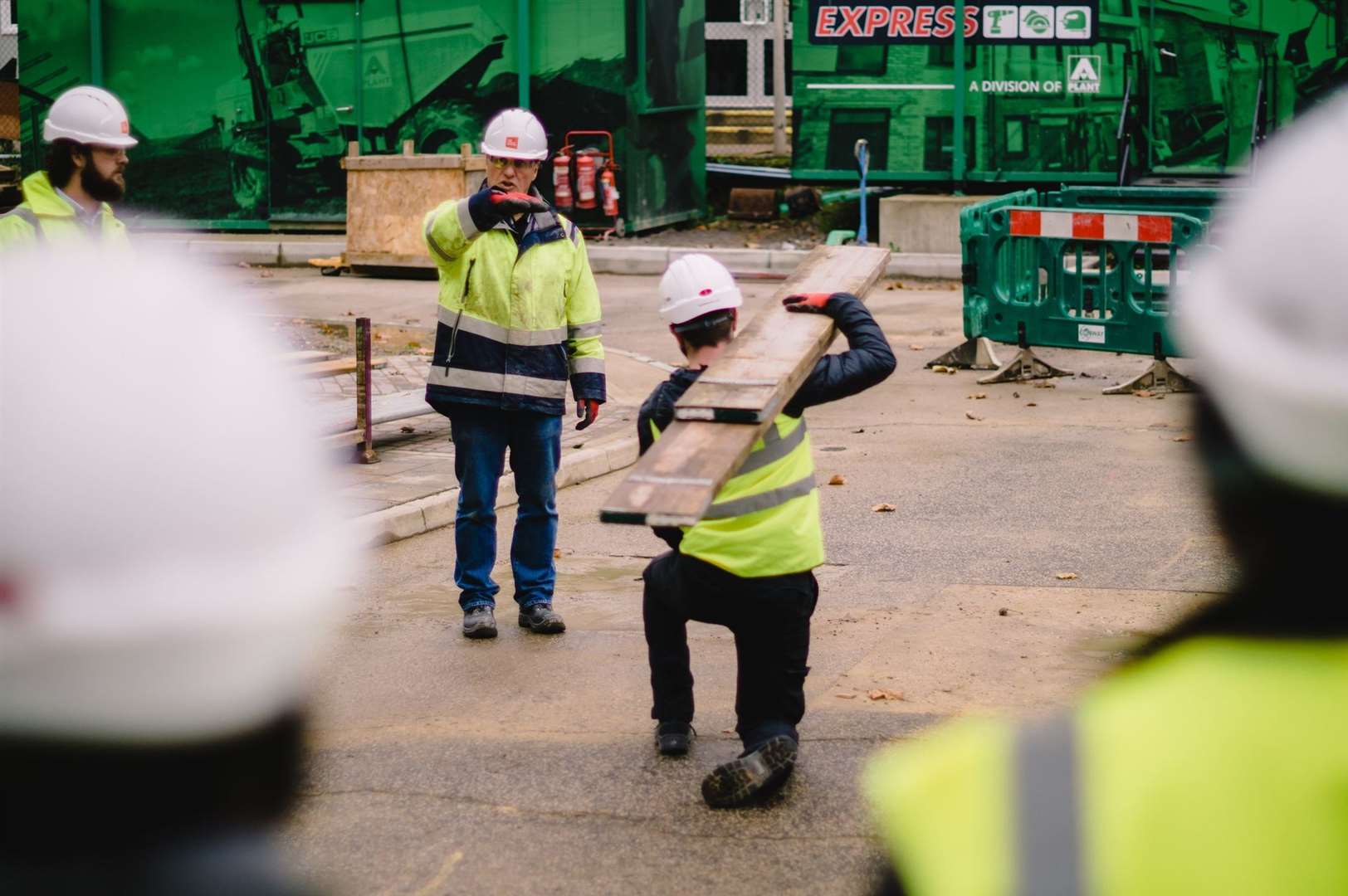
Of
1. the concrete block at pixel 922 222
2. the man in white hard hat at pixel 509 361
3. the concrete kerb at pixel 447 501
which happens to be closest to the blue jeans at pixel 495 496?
the man in white hard hat at pixel 509 361

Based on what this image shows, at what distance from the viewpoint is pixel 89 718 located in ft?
4.26

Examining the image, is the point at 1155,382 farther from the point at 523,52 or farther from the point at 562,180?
the point at 523,52

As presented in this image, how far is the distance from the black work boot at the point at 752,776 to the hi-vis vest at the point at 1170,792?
3.88 meters

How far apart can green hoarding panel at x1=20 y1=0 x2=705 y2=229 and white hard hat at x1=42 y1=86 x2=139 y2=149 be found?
48.8 ft

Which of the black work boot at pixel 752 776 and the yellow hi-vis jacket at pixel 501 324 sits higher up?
the yellow hi-vis jacket at pixel 501 324

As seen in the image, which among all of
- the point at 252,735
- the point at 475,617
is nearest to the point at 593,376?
the point at 475,617

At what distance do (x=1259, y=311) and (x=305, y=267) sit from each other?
64.1 feet

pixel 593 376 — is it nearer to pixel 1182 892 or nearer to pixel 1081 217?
pixel 1182 892

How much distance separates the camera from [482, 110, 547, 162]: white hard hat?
6.90 m

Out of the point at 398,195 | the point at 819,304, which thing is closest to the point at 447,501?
the point at 819,304

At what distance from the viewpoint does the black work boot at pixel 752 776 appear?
201 inches

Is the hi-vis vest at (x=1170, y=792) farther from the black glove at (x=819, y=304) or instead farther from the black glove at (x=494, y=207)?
the black glove at (x=494, y=207)

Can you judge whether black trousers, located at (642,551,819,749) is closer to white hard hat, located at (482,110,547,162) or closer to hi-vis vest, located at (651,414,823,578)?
hi-vis vest, located at (651,414,823,578)

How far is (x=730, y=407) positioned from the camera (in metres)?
4.51
